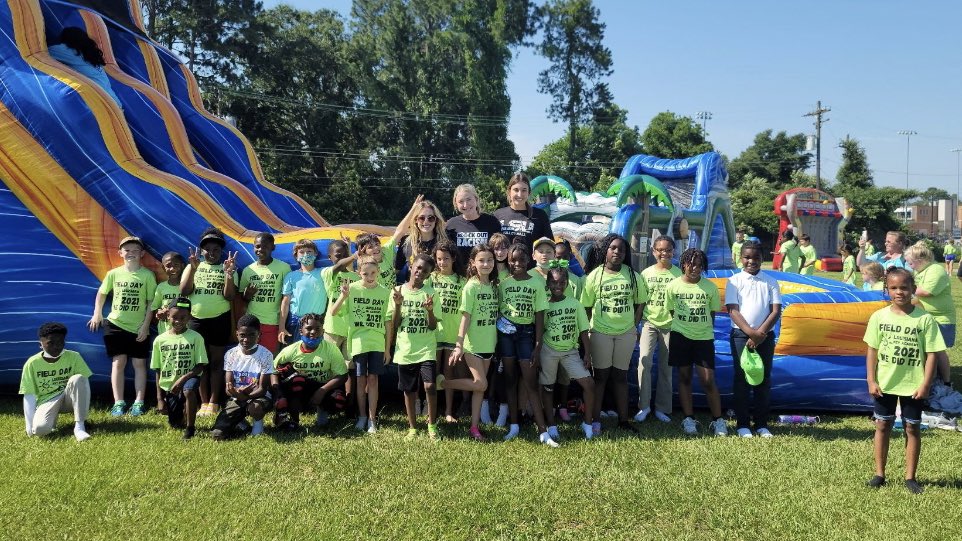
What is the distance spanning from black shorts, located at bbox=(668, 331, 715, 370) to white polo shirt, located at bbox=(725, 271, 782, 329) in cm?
24

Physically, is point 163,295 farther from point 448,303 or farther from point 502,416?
point 502,416

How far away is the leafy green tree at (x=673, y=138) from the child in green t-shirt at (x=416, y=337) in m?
33.4

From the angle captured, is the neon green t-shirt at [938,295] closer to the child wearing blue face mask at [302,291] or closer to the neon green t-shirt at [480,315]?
the neon green t-shirt at [480,315]

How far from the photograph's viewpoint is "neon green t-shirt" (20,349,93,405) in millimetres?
4500

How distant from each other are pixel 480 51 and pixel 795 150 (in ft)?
83.3

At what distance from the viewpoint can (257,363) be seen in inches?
180

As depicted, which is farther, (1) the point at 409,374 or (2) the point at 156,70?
(2) the point at 156,70

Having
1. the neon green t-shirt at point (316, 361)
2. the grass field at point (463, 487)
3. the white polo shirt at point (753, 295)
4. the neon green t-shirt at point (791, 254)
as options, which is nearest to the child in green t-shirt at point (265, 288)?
the neon green t-shirt at point (316, 361)

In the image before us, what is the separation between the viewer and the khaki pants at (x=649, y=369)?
5055 millimetres

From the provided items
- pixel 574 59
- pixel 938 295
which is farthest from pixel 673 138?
pixel 938 295

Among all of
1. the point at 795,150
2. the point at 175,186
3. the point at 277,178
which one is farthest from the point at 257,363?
the point at 795,150

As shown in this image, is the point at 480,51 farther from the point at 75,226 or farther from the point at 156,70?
the point at 75,226

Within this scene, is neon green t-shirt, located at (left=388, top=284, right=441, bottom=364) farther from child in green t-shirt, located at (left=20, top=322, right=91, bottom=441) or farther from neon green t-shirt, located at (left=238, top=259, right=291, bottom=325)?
child in green t-shirt, located at (left=20, top=322, right=91, bottom=441)

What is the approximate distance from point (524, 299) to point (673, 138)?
111ft
